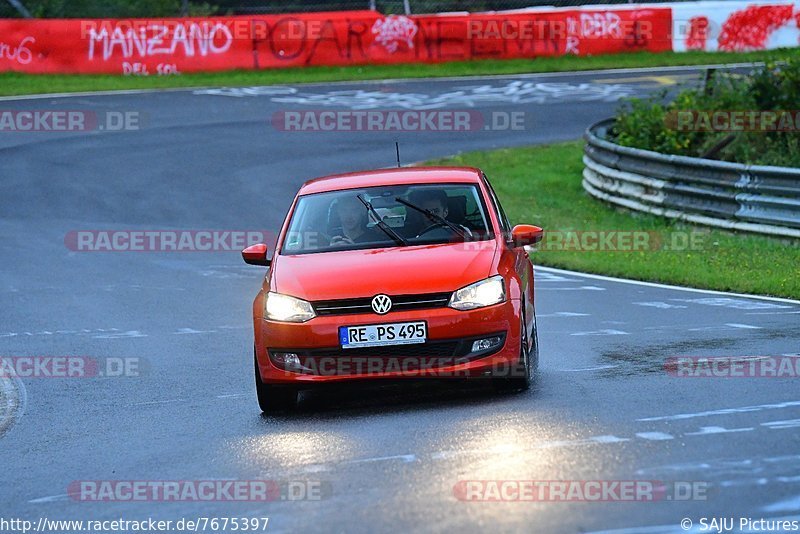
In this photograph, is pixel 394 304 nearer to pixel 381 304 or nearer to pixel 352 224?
pixel 381 304

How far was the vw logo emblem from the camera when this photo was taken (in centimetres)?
893

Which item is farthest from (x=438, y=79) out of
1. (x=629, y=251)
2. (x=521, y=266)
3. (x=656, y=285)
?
(x=521, y=266)

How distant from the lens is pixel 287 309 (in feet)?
30.2

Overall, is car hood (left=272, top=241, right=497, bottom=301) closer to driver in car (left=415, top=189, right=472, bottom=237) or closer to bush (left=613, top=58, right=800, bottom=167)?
driver in car (left=415, top=189, right=472, bottom=237)

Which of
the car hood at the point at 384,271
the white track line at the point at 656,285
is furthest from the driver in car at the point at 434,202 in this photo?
the white track line at the point at 656,285

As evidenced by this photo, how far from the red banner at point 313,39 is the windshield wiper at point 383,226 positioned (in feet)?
85.8

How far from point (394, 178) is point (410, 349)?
1949mm

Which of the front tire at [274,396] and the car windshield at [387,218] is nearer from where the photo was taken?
the front tire at [274,396]

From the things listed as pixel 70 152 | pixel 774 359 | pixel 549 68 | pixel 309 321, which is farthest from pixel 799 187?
pixel 549 68

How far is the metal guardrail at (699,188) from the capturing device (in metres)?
17.4

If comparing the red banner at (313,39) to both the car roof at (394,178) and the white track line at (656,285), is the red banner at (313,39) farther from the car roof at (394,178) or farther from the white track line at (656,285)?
the car roof at (394,178)

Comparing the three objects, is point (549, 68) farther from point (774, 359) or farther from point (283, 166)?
point (774, 359)

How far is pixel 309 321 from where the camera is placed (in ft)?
29.7

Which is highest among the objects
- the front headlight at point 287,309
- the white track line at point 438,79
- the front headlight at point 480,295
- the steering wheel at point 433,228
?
the steering wheel at point 433,228
